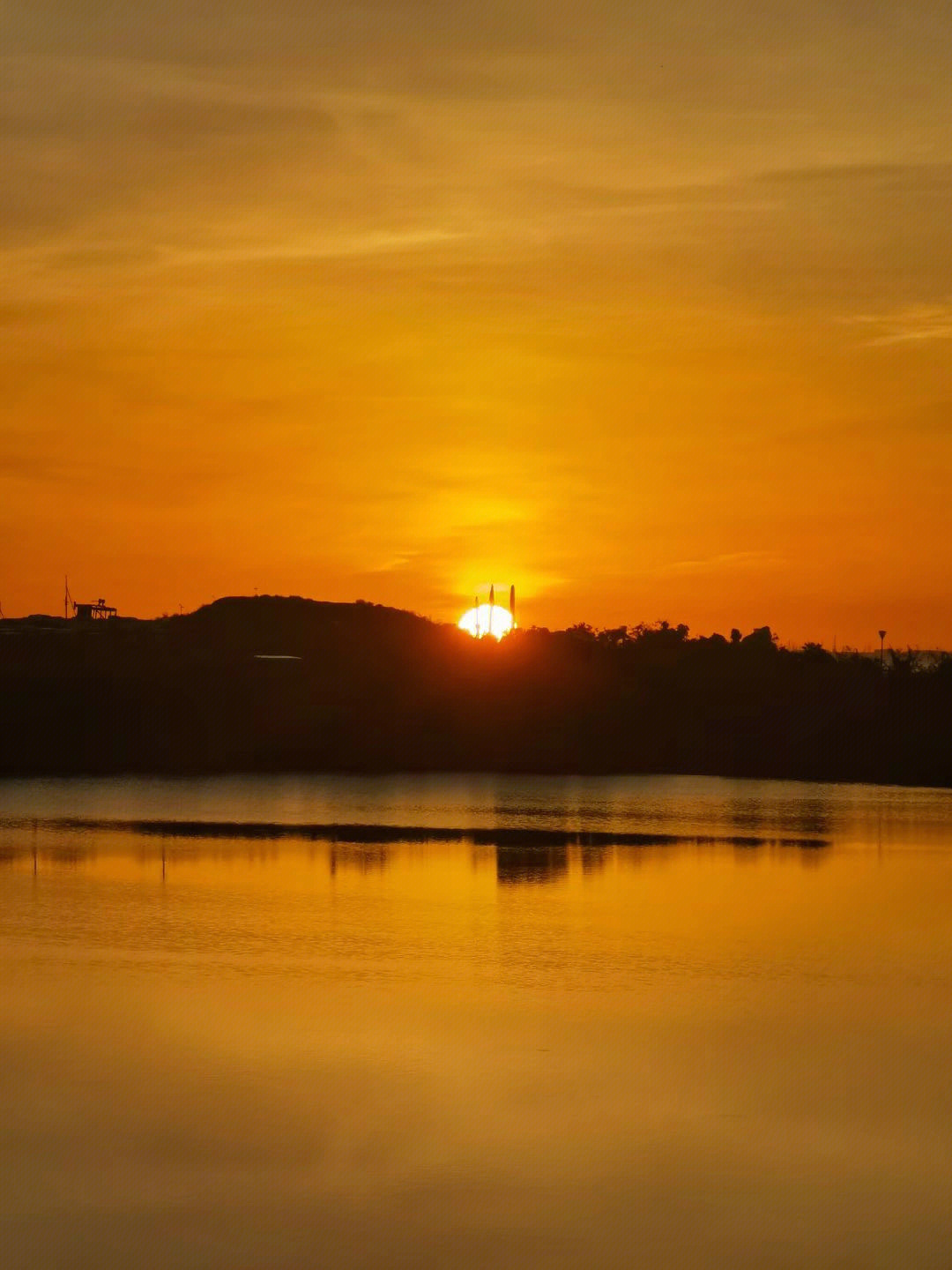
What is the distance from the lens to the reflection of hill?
28234 millimetres

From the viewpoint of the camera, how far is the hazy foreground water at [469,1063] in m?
11.2

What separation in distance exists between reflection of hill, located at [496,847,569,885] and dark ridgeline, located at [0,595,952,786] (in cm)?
2932

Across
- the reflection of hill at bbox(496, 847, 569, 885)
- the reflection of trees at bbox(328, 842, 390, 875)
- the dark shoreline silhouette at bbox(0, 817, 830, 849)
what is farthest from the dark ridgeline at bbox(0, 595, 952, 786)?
the reflection of hill at bbox(496, 847, 569, 885)

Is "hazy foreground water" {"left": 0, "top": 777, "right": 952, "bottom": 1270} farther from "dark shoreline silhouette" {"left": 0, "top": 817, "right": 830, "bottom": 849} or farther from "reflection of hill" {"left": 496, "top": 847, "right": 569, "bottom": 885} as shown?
"dark shoreline silhouette" {"left": 0, "top": 817, "right": 830, "bottom": 849}

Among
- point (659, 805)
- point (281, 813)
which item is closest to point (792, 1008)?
point (281, 813)

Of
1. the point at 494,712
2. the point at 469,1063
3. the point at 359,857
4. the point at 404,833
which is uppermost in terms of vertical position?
the point at 494,712

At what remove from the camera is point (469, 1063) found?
1515cm

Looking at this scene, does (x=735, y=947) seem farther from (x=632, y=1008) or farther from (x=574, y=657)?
(x=574, y=657)

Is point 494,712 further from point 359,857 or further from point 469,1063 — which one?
point 469,1063

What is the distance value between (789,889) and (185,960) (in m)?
11.3

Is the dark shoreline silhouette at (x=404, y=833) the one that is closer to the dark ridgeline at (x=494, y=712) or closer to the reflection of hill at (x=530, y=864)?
the reflection of hill at (x=530, y=864)

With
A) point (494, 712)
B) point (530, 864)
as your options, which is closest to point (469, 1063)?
point (530, 864)

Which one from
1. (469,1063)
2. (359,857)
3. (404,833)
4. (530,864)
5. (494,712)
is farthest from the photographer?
(494,712)

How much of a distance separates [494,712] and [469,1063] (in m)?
55.2
